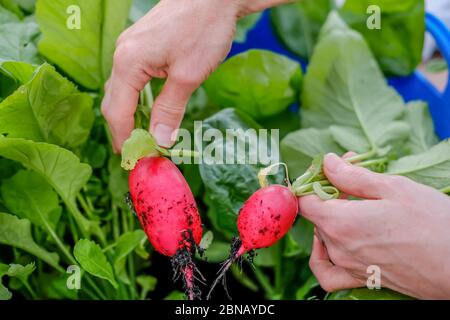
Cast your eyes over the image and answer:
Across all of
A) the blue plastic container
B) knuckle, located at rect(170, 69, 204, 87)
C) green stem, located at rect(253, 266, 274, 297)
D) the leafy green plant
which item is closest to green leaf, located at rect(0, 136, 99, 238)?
the leafy green plant

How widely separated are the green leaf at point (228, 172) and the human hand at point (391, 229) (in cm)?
11

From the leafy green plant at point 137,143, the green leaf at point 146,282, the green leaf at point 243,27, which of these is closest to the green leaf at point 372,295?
the leafy green plant at point 137,143

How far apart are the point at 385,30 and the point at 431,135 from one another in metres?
0.16

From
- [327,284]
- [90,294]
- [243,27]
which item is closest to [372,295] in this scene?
[327,284]

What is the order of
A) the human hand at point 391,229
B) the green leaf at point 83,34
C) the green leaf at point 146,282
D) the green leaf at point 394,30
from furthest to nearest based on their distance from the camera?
the green leaf at point 394,30 → the green leaf at point 146,282 → the green leaf at point 83,34 → the human hand at point 391,229

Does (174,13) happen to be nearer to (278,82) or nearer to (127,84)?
(127,84)

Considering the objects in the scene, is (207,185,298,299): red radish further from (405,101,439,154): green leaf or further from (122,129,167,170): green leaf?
(405,101,439,154): green leaf

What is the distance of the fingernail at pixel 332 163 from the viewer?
0.45 metres

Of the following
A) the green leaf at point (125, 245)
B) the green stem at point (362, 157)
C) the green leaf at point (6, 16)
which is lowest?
the green leaf at point (125, 245)

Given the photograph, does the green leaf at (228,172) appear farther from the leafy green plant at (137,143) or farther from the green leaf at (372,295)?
the green leaf at (372,295)

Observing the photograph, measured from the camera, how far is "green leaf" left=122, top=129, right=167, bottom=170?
0.43 meters

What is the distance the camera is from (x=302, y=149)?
599 millimetres

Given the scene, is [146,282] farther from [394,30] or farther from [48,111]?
[394,30]
